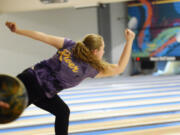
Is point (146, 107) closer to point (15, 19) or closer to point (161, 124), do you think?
point (161, 124)

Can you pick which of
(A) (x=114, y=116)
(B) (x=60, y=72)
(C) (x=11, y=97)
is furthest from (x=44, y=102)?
(A) (x=114, y=116)

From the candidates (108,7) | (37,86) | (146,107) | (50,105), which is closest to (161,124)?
(146,107)

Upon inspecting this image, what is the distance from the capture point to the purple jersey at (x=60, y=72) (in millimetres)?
2081

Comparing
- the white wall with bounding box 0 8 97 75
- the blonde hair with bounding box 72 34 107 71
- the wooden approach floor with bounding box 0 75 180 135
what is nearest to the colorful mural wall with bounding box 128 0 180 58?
the white wall with bounding box 0 8 97 75

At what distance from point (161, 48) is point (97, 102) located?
4861mm

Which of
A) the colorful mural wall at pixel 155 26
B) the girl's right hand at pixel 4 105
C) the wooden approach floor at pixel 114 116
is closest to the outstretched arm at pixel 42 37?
the girl's right hand at pixel 4 105

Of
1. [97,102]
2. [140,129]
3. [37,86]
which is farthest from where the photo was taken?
[97,102]

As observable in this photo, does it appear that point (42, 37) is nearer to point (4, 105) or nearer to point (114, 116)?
point (4, 105)

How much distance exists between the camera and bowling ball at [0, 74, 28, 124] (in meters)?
1.76

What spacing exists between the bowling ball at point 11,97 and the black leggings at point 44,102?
25 centimetres

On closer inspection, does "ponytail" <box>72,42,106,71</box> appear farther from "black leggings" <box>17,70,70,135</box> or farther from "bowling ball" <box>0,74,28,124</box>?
"bowling ball" <box>0,74,28,124</box>

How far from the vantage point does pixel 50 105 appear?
2.22m

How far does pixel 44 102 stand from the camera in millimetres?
2211

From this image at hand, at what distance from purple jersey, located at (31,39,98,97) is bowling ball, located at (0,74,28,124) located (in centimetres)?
28
